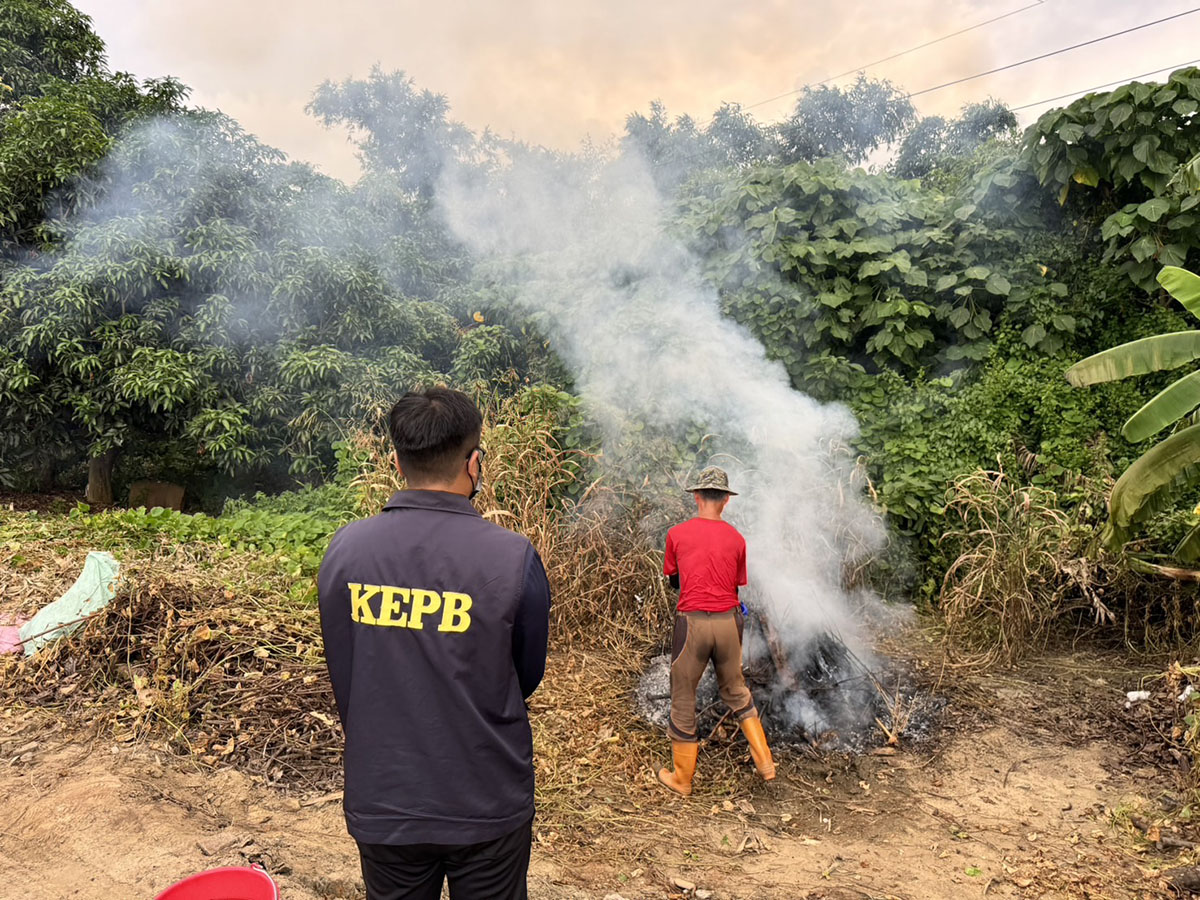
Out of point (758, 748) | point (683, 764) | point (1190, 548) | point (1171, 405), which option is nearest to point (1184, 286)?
point (1171, 405)

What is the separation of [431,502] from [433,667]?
40cm

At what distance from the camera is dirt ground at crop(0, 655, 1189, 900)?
3.42 m

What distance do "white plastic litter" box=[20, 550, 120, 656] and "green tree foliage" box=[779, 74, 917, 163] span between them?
48.5ft

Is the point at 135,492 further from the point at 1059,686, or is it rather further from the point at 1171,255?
the point at 1171,255

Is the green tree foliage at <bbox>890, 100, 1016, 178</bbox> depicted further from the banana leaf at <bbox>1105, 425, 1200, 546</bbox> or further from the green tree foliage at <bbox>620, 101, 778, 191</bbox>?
the banana leaf at <bbox>1105, 425, 1200, 546</bbox>

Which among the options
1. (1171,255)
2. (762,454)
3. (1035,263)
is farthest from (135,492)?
(1171,255)

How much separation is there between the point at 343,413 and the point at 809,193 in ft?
19.9

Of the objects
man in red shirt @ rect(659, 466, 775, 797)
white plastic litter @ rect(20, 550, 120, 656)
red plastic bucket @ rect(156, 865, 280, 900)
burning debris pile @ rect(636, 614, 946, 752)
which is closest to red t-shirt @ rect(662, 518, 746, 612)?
man in red shirt @ rect(659, 466, 775, 797)

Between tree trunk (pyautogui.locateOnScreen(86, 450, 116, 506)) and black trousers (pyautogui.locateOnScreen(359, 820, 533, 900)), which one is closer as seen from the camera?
black trousers (pyautogui.locateOnScreen(359, 820, 533, 900))

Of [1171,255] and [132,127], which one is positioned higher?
[132,127]

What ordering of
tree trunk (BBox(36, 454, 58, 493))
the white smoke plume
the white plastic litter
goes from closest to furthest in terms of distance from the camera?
the white plastic litter < the white smoke plume < tree trunk (BBox(36, 454, 58, 493))

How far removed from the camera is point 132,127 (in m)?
10.7

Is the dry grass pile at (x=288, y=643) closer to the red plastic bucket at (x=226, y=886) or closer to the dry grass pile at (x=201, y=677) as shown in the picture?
the dry grass pile at (x=201, y=677)

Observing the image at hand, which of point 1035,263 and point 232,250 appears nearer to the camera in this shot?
point 1035,263
